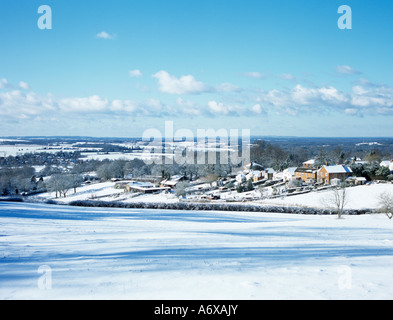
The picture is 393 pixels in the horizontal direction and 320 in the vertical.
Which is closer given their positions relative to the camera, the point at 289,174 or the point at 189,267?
the point at 189,267

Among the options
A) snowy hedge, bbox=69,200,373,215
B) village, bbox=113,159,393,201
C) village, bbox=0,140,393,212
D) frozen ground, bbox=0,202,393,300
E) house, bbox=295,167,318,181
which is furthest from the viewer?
house, bbox=295,167,318,181

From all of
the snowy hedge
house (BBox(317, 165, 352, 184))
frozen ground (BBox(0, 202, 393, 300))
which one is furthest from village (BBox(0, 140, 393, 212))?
frozen ground (BBox(0, 202, 393, 300))

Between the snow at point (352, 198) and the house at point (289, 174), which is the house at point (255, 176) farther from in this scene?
the snow at point (352, 198)

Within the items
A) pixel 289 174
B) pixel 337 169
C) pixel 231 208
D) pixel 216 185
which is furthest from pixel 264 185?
pixel 231 208

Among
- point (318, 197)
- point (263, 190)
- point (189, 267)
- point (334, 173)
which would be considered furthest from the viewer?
point (334, 173)

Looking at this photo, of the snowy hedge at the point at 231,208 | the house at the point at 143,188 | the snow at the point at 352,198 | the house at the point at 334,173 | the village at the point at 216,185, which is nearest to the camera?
the snowy hedge at the point at 231,208

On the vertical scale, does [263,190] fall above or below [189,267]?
below

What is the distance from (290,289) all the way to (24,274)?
5.67 metres

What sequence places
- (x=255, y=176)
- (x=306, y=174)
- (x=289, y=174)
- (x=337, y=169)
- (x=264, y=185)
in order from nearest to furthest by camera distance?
(x=337, y=169), (x=264, y=185), (x=306, y=174), (x=289, y=174), (x=255, y=176)

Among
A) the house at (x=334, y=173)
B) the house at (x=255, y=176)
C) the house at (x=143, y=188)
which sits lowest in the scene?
the house at (x=143, y=188)

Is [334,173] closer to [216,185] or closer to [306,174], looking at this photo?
[306,174]

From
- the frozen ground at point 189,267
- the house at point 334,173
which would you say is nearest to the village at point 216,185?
the house at point 334,173

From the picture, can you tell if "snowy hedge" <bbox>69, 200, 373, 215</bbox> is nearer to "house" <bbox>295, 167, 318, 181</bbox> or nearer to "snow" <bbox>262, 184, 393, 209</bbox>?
"snow" <bbox>262, 184, 393, 209</bbox>
